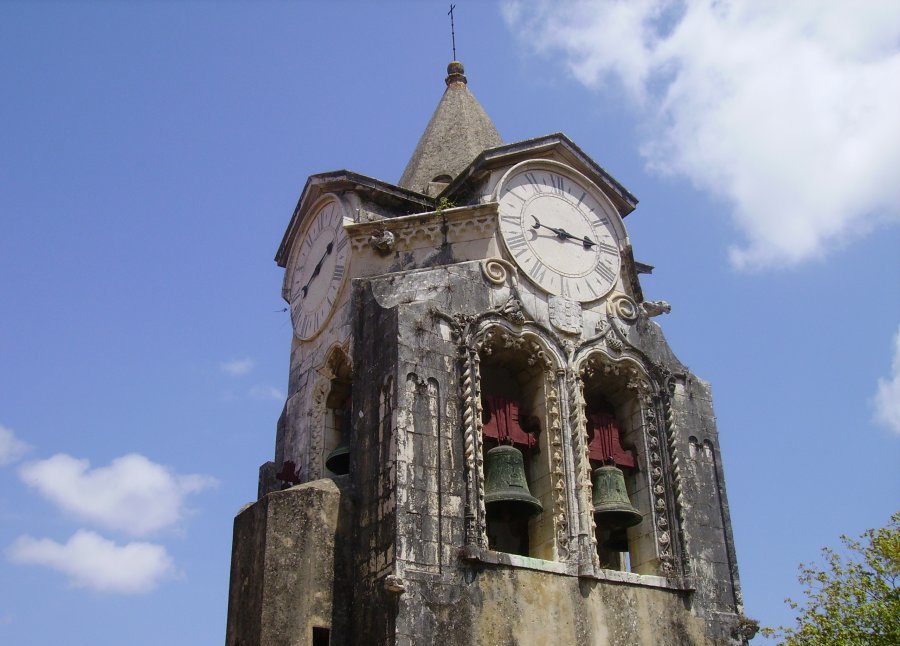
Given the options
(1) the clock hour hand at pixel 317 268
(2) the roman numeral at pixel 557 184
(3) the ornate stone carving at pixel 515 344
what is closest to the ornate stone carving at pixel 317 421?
(1) the clock hour hand at pixel 317 268

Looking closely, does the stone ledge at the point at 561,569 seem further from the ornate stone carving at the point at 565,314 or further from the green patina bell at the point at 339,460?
the ornate stone carving at the point at 565,314

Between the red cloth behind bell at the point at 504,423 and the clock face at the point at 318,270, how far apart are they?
2950mm

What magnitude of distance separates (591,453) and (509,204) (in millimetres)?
3807

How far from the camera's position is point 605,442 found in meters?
16.3

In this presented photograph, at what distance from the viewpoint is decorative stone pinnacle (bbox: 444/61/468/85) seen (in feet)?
69.8

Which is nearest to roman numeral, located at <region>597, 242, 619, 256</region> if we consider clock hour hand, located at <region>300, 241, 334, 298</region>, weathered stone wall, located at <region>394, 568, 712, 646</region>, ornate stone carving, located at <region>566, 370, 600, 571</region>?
ornate stone carving, located at <region>566, 370, 600, 571</region>

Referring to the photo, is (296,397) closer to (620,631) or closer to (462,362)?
(462,362)

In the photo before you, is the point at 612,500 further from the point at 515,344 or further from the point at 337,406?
the point at 337,406

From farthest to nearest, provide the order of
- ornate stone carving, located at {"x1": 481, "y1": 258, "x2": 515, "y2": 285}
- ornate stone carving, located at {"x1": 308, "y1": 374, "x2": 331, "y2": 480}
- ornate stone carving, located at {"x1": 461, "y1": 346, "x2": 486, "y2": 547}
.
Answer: ornate stone carving, located at {"x1": 308, "y1": 374, "x2": 331, "y2": 480}
ornate stone carving, located at {"x1": 481, "y1": 258, "x2": 515, "y2": 285}
ornate stone carving, located at {"x1": 461, "y1": 346, "x2": 486, "y2": 547}

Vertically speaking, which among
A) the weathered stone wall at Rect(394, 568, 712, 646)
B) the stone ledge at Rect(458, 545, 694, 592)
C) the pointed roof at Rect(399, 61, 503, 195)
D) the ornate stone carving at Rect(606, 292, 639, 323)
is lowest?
the weathered stone wall at Rect(394, 568, 712, 646)

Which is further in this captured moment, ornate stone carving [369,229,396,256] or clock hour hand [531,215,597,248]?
clock hour hand [531,215,597,248]

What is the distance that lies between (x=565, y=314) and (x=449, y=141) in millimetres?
4714

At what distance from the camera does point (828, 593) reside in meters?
21.0

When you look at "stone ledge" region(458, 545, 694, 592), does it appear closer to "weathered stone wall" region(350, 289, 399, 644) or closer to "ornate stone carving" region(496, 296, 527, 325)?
"weathered stone wall" region(350, 289, 399, 644)
